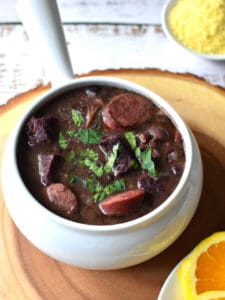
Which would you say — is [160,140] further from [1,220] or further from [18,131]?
[1,220]

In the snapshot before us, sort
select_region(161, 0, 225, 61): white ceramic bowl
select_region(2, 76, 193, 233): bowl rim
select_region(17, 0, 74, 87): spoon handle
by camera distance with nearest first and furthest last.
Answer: select_region(2, 76, 193, 233): bowl rim, select_region(17, 0, 74, 87): spoon handle, select_region(161, 0, 225, 61): white ceramic bowl

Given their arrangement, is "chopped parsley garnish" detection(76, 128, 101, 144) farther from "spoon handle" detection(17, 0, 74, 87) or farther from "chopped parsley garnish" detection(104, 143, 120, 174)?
"spoon handle" detection(17, 0, 74, 87)

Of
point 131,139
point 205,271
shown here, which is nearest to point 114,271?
point 205,271

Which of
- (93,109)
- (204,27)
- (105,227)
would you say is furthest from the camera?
(204,27)

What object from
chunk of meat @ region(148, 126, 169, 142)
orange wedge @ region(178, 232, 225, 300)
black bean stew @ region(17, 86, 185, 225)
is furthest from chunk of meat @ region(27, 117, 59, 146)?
orange wedge @ region(178, 232, 225, 300)

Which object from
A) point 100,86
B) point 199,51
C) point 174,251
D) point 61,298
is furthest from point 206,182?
point 199,51

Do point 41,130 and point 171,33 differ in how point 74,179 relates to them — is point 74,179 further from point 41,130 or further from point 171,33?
point 171,33
